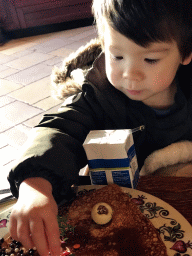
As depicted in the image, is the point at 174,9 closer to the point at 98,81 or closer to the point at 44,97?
the point at 98,81

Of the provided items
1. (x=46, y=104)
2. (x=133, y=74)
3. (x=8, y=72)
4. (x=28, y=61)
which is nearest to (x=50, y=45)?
(x=28, y=61)

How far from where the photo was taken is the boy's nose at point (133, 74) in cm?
69

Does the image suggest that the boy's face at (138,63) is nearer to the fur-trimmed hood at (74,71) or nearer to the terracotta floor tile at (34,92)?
the fur-trimmed hood at (74,71)

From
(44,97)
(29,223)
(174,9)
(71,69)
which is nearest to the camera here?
(29,223)

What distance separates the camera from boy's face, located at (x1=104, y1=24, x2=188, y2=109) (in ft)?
2.21

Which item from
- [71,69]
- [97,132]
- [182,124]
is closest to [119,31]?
[97,132]

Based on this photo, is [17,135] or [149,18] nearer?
[149,18]

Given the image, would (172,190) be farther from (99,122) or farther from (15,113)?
(15,113)

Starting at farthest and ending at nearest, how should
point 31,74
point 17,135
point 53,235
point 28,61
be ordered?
point 28,61, point 31,74, point 17,135, point 53,235

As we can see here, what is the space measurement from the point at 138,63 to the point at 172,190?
0.30m

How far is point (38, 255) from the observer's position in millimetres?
575

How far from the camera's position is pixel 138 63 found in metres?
0.68

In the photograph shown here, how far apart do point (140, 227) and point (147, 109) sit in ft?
1.41

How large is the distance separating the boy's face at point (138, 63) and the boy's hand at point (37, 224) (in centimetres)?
35
